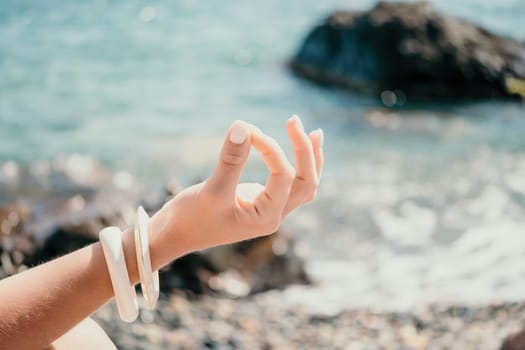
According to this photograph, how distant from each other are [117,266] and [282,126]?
1124cm

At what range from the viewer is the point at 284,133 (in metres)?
12.0

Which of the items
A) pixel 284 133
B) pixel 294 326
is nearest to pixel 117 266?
pixel 294 326

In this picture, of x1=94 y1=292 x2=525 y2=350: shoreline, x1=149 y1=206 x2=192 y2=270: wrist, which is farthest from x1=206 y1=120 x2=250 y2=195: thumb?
x1=94 y1=292 x2=525 y2=350: shoreline

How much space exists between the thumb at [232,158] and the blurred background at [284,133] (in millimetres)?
4784

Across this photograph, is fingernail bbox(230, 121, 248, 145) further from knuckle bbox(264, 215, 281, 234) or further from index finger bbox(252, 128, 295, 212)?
knuckle bbox(264, 215, 281, 234)

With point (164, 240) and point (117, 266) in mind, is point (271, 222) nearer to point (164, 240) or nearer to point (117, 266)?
point (164, 240)

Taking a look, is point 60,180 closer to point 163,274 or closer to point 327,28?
point 163,274

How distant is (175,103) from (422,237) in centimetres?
718

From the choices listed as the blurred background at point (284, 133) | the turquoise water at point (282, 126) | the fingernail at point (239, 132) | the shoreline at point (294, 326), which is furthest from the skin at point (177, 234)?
the turquoise water at point (282, 126)

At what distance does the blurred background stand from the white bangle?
4.77 m

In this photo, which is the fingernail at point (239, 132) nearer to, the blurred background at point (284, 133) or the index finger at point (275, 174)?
the index finger at point (275, 174)

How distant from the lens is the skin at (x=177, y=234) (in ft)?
4.85

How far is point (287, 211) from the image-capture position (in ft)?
5.42

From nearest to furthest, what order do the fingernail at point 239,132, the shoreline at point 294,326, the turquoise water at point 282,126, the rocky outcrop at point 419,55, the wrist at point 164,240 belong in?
the fingernail at point 239,132, the wrist at point 164,240, the shoreline at point 294,326, the turquoise water at point 282,126, the rocky outcrop at point 419,55
